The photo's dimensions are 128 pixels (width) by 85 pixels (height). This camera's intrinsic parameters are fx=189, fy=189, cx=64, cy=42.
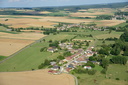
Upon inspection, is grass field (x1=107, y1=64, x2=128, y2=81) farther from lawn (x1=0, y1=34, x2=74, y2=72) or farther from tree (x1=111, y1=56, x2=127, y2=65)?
lawn (x1=0, y1=34, x2=74, y2=72)

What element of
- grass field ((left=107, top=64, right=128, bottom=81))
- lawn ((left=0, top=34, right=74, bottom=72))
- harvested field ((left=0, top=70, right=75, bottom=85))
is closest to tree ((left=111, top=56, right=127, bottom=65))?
grass field ((left=107, top=64, right=128, bottom=81))

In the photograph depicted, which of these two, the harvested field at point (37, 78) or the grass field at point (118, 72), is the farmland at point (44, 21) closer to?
the grass field at point (118, 72)

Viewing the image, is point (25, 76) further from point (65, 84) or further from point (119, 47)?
point (119, 47)

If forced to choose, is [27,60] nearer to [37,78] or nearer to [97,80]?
[37,78]

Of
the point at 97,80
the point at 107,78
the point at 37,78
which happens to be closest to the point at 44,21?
the point at 37,78

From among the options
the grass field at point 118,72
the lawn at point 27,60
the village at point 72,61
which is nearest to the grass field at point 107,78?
the grass field at point 118,72
